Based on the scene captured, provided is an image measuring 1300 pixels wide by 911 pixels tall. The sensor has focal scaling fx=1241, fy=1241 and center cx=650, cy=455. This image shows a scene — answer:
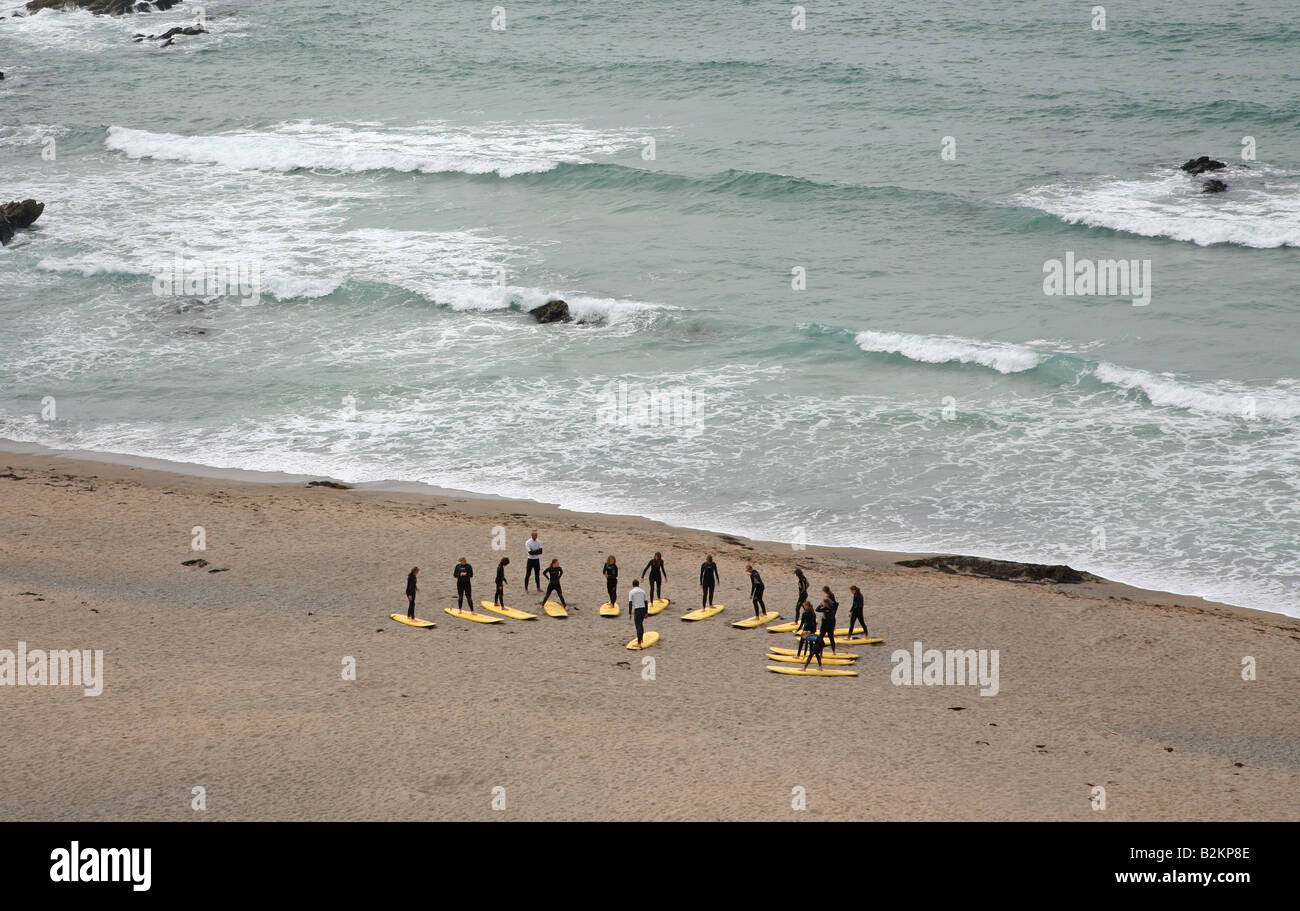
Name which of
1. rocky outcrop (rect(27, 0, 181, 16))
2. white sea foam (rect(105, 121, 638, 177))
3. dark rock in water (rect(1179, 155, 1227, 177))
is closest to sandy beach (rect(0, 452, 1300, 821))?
dark rock in water (rect(1179, 155, 1227, 177))

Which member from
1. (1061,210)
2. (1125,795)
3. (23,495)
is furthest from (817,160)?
(1125,795)

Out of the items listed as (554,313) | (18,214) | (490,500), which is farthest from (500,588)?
(18,214)

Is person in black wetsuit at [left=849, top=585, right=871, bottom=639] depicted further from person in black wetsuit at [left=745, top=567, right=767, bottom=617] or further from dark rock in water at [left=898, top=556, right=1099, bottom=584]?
dark rock in water at [left=898, top=556, right=1099, bottom=584]

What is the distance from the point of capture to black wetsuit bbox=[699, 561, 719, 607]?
20359 mm

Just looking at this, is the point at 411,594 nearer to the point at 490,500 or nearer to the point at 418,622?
the point at 418,622

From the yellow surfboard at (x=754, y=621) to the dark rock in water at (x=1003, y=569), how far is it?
3.16 metres

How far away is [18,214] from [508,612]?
2990cm

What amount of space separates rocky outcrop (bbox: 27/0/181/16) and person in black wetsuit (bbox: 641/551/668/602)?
65820 millimetres

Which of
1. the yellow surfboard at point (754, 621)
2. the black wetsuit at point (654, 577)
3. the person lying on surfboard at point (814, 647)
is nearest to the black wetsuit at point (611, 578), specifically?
the black wetsuit at point (654, 577)

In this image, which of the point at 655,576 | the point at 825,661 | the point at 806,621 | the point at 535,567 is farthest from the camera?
the point at 535,567

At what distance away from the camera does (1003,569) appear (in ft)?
71.9

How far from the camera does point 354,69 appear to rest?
5959cm
